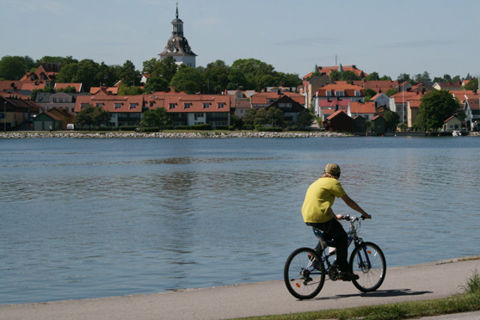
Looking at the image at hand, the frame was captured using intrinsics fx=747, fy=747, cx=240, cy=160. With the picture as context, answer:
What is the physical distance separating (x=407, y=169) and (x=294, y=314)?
175ft

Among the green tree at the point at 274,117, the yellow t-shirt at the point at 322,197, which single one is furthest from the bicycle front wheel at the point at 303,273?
the green tree at the point at 274,117

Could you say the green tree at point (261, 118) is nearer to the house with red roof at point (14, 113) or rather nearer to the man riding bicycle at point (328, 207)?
the house with red roof at point (14, 113)

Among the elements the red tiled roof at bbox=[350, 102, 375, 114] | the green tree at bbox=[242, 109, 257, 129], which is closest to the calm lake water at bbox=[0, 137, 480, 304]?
the green tree at bbox=[242, 109, 257, 129]

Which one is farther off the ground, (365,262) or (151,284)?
(365,262)

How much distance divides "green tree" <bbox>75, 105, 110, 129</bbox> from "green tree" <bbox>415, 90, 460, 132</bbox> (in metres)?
76.4

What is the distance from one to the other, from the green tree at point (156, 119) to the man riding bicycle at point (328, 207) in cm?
16935

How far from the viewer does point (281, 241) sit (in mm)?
23547

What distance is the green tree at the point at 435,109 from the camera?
172500 millimetres

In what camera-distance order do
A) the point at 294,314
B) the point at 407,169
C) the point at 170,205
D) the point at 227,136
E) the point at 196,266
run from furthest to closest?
the point at 227,136 → the point at 407,169 → the point at 170,205 → the point at 196,266 → the point at 294,314

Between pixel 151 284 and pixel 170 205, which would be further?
pixel 170 205

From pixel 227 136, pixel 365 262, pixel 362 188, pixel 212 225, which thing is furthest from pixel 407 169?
pixel 227 136

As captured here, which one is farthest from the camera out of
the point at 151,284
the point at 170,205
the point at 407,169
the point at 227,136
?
the point at 227,136

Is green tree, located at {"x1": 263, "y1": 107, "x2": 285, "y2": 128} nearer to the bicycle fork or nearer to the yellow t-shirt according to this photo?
the bicycle fork

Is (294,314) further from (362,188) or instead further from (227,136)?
(227,136)
